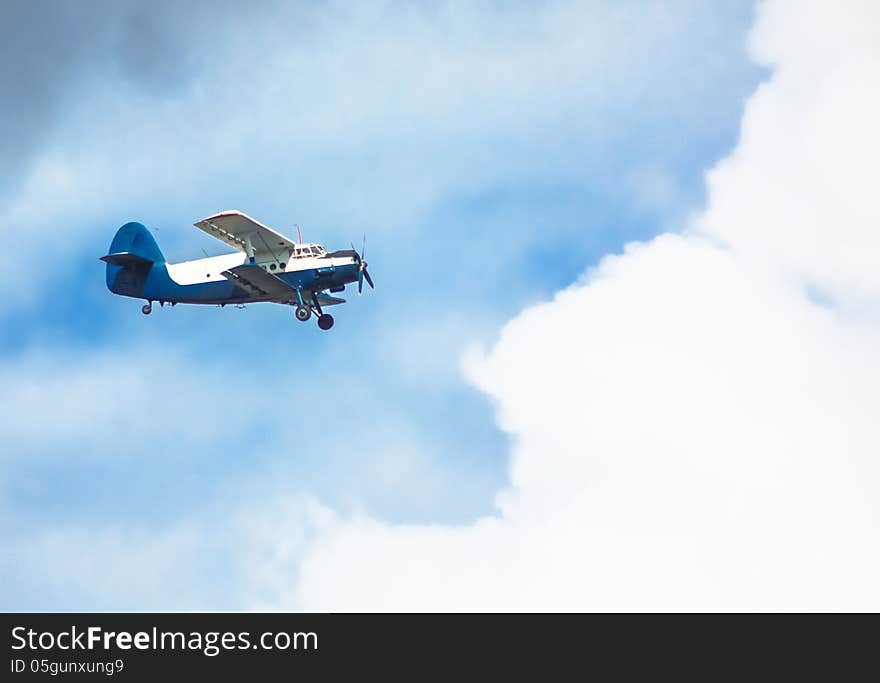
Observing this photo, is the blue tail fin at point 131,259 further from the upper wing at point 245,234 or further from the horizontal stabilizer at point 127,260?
the upper wing at point 245,234

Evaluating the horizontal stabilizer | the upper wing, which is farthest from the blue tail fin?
the upper wing

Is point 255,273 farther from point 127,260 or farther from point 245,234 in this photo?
point 127,260

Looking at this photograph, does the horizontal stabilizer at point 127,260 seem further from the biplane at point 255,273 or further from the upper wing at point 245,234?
the upper wing at point 245,234

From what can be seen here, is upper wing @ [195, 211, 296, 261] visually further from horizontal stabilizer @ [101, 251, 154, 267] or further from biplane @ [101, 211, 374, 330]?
horizontal stabilizer @ [101, 251, 154, 267]

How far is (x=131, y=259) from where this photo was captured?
67.0 meters

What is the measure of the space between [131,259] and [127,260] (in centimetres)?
24

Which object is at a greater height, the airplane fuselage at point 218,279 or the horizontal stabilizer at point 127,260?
the horizontal stabilizer at point 127,260

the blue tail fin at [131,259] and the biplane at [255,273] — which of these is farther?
the blue tail fin at [131,259]

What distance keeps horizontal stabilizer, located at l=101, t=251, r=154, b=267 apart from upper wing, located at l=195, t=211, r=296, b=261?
281 inches

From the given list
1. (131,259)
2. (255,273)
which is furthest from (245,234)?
(131,259)

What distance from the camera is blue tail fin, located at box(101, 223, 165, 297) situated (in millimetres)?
67000

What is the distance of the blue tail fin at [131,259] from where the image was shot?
67.0m

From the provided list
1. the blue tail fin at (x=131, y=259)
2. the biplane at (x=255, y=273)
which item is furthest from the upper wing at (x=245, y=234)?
the blue tail fin at (x=131, y=259)
